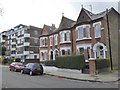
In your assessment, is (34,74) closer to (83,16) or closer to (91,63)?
(91,63)

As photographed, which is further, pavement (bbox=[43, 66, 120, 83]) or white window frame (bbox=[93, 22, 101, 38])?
white window frame (bbox=[93, 22, 101, 38])

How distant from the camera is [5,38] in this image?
86125 millimetres

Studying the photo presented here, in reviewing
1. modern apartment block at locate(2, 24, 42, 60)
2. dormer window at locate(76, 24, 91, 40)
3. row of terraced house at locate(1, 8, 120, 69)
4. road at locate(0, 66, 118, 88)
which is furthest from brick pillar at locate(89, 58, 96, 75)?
modern apartment block at locate(2, 24, 42, 60)

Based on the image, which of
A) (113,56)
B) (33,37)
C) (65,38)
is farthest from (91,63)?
(33,37)

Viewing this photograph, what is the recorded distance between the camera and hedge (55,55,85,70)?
80.2 ft

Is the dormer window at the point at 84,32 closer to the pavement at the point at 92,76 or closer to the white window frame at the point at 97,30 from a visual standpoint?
the white window frame at the point at 97,30

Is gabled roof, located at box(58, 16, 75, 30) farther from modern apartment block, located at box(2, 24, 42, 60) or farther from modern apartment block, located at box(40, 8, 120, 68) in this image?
modern apartment block, located at box(2, 24, 42, 60)

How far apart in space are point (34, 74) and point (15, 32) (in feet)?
163

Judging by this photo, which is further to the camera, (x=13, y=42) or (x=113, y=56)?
(x=13, y=42)

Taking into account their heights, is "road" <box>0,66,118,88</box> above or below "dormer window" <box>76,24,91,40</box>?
below

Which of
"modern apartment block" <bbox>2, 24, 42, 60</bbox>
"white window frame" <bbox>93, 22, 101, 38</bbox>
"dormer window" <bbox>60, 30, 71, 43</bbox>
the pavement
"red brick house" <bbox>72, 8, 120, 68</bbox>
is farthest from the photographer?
"modern apartment block" <bbox>2, 24, 42, 60</bbox>

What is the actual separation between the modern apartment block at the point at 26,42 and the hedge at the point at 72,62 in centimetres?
3398

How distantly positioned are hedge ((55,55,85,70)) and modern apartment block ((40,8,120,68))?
9.86 feet

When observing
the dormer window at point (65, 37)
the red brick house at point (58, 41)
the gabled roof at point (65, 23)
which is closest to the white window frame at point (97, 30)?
the red brick house at point (58, 41)
